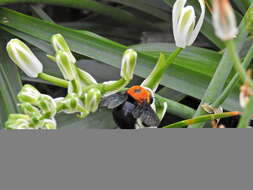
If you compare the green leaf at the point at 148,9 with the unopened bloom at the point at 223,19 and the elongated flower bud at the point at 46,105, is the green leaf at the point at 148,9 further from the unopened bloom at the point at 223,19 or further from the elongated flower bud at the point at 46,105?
the unopened bloom at the point at 223,19

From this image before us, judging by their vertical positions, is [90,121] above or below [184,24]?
below

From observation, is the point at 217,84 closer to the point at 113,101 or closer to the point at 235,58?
the point at 113,101

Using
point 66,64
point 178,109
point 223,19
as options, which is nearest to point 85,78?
point 66,64

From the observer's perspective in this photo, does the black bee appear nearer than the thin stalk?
No

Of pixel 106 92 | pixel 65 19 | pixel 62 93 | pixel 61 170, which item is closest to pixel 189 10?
pixel 106 92

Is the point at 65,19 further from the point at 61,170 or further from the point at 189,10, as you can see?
the point at 61,170

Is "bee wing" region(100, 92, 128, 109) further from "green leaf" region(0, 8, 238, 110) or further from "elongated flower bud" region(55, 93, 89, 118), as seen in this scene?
"green leaf" region(0, 8, 238, 110)

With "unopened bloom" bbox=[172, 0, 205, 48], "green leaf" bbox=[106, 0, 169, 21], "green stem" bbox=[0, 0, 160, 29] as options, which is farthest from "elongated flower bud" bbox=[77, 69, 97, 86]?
"green leaf" bbox=[106, 0, 169, 21]
